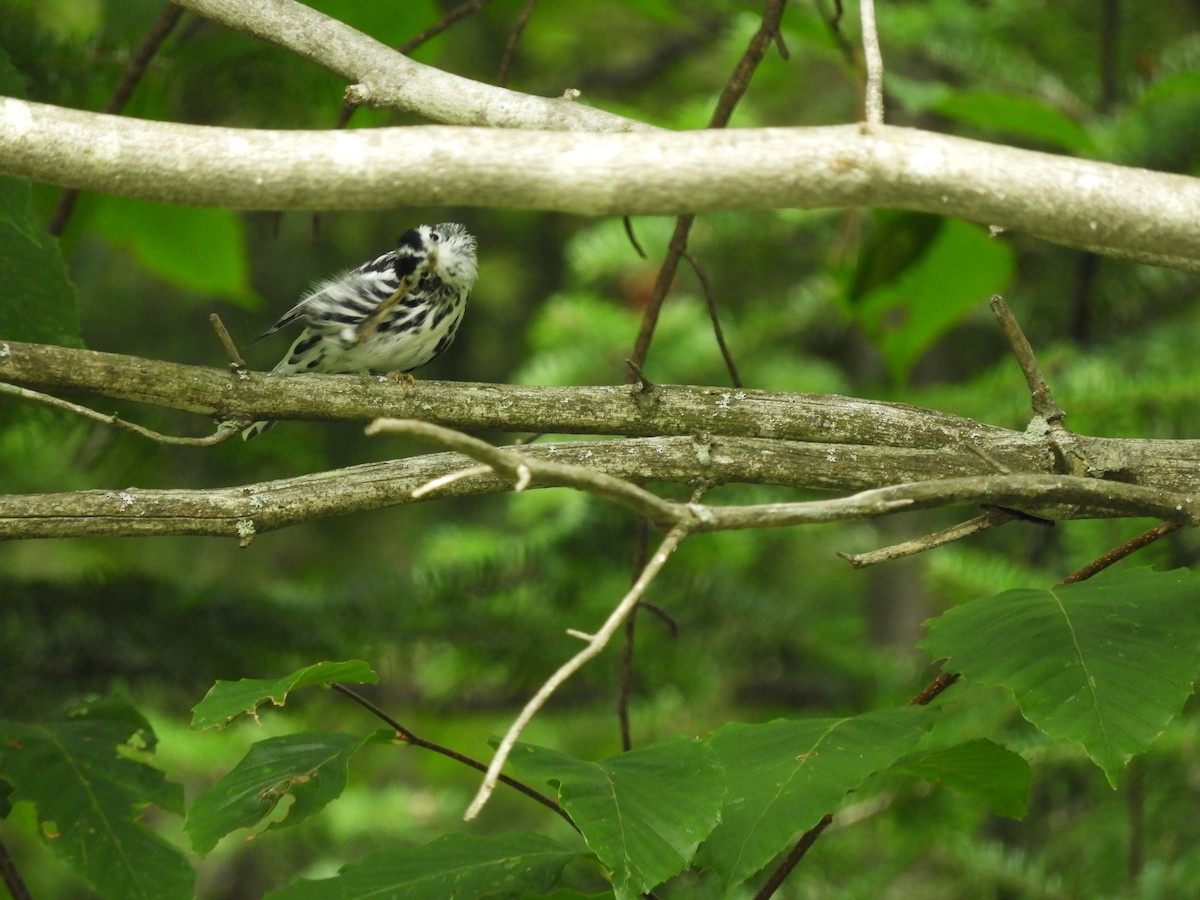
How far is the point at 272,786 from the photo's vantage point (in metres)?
1.47

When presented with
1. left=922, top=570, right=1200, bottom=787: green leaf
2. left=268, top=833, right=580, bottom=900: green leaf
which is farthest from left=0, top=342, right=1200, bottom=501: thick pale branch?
left=268, top=833, right=580, bottom=900: green leaf

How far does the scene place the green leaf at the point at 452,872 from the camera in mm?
1387

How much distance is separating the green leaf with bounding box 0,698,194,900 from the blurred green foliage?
27 centimetres

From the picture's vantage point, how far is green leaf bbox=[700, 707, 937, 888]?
124 cm

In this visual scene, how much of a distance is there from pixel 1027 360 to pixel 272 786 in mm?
1152

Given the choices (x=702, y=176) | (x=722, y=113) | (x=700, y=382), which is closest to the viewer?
(x=702, y=176)

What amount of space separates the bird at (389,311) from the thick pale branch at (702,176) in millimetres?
1753

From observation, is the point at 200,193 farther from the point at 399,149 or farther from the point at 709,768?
the point at 709,768

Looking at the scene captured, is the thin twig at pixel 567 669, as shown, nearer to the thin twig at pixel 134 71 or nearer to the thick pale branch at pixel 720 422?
the thick pale branch at pixel 720 422

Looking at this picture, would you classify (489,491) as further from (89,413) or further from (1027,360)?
(1027,360)

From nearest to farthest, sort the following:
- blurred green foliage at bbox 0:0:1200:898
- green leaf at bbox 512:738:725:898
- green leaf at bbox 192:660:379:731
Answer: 1. green leaf at bbox 512:738:725:898
2. green leaf at bbox 192:660:379:731
3. blurred green foliage at bbox 0:0:1200:898

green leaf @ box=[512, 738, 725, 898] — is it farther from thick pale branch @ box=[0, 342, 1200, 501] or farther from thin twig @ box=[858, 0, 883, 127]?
thin twig @ box=[858, 0, 883, 127]

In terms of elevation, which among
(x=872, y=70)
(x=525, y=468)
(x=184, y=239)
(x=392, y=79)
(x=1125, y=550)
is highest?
(x=872, y=70)


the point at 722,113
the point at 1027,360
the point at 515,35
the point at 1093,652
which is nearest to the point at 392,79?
the point at 515,35
